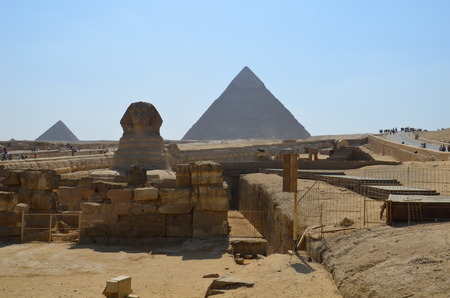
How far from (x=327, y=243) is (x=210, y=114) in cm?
15140

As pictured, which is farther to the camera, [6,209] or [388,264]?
[6,209]

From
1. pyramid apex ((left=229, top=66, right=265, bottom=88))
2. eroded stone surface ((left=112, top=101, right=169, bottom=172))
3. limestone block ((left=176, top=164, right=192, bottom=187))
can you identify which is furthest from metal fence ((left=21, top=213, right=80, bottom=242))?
Answer: pyramid apex ((left=229, top=66, right=265, bottom=88))

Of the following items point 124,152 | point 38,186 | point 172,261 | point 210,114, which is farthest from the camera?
point 210,114

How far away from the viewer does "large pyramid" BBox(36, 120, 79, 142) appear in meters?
122

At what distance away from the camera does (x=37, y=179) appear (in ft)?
33.2

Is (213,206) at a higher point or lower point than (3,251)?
higher

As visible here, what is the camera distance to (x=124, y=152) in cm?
1933

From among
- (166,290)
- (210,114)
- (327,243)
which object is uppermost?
(210,114)

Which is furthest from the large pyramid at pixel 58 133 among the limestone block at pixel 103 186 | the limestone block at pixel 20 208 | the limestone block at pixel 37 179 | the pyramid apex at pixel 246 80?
the limestone block at pixel 20 208

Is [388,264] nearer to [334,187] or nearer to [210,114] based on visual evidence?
[334,187]

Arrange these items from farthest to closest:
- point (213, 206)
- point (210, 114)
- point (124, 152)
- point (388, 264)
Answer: point (210, 114)
point (124, 152)
point (213, 206)
point (388, 264)

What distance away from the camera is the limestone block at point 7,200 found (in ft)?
30.0

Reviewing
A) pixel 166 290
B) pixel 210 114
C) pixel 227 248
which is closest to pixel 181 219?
pixel 227 248

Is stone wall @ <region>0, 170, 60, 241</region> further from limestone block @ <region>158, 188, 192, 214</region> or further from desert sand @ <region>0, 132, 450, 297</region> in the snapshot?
limestone block @ <region>158, 188, 192, 214</region>
